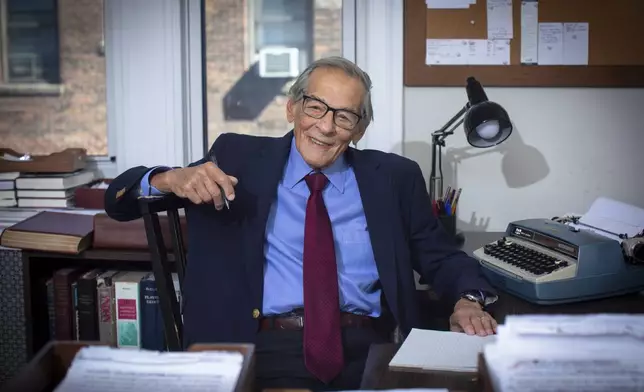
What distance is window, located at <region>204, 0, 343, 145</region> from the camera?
2420mm

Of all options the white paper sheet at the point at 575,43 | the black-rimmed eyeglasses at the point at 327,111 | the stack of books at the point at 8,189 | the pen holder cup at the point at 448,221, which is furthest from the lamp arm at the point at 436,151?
the stack of books at the point at 8,189

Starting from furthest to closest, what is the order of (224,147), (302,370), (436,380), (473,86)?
1. (473,86)
2. (224,147)
3. (302,370)
4. (436,380)

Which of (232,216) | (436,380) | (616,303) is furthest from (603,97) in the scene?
(436,380)

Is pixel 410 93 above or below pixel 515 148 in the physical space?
above

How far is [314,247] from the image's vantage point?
1521 mm

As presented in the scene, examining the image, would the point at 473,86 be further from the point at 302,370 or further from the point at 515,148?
the point at 302,370

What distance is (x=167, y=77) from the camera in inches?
93.9

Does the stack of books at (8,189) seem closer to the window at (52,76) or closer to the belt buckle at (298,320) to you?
the window at (52,76)

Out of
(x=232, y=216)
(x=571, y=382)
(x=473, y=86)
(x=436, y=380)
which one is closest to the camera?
(x=571, y=382)

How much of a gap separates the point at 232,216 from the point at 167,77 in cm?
100

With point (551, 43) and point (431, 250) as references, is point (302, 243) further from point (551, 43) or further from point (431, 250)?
point (551, 43)

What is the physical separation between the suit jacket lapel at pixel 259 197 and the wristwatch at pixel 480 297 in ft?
1.50

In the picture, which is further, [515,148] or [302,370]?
[515,148]

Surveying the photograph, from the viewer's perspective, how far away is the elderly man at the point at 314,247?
57.8 inches
